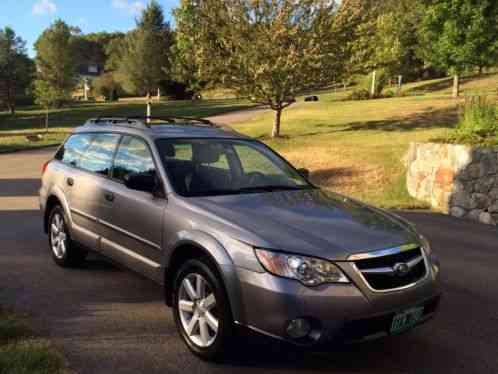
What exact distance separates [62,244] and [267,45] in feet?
56.8

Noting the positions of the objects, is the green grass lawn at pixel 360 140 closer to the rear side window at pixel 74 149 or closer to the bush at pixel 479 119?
the bush at pixel 479 119

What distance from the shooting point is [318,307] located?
3309 mm

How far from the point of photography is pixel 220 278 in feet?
12.0

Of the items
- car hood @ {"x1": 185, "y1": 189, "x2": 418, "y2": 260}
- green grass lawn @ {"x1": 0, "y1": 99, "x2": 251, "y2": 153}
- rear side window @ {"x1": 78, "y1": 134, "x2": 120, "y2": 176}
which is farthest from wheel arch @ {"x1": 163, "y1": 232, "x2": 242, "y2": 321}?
green grass lawn @ {"x1": 0, "y1": 99, "x2": 251, "y2": 153}

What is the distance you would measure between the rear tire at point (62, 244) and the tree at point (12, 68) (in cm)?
5346

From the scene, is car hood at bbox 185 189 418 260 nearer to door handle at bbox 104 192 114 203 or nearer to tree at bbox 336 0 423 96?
door handle at bbox 104 192 114 203

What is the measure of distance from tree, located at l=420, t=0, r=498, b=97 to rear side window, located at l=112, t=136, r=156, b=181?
32.5 meters

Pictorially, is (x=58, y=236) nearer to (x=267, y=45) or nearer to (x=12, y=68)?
(x=267, y=45)

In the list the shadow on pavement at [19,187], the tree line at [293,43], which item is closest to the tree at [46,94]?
the tree line at [293,43]

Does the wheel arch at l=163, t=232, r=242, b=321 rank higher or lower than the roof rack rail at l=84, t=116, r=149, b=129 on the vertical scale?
lower

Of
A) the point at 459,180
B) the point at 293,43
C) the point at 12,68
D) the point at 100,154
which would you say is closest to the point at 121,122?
the point at 100,154

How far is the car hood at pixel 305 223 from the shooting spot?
11.5ft

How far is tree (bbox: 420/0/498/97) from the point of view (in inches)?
1289

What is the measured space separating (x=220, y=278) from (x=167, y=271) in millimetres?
745
